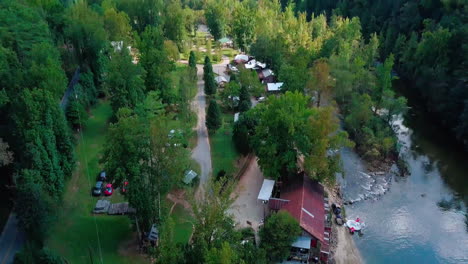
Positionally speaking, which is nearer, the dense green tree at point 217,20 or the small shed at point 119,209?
the small shed at point 119,209

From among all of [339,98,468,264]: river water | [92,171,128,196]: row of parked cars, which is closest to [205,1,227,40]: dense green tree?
[339,98,468,264]: river water

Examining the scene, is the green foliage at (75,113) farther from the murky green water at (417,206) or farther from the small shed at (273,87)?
the murky green water at (417,206)

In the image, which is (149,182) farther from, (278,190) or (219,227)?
(278,190)

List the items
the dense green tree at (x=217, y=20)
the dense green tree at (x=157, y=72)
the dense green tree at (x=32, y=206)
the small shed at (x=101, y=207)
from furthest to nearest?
the dense green tree at (x=217, y=20) → the dense green tree at (x=157, y=72) → the small shed at (x=101, y=207) → the dense green tree at (x=32, y=206)

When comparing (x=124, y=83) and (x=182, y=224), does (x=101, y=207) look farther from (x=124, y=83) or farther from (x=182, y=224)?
(x=124, y=83)

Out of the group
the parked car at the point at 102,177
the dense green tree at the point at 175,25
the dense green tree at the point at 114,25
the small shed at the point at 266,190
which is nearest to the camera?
the small shed at the point at 266,190

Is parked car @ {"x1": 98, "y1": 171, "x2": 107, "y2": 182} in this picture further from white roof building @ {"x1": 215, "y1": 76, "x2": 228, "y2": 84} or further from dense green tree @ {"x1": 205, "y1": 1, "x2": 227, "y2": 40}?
dense green tree @ {"x1": 205, "y1": 1, "x2": 227, "y2": 40}

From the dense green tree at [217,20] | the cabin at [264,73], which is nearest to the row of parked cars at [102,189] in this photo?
the cabin at [264,73]
